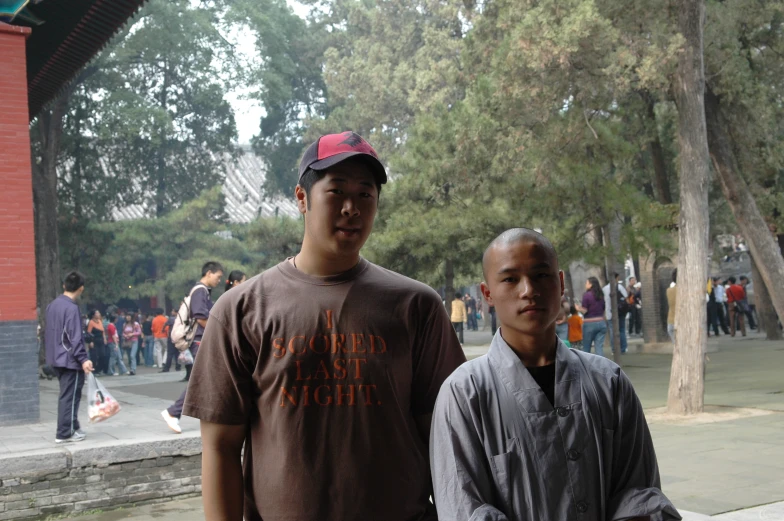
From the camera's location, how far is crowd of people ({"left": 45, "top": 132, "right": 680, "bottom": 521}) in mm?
2027

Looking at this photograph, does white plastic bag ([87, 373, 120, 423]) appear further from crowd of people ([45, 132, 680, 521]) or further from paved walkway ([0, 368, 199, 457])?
crowd of people ([45, 132, 680, 521])

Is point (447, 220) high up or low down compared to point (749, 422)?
Result: up

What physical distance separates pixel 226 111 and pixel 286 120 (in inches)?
264

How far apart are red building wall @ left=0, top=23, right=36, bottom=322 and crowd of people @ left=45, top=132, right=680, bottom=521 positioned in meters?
8.72

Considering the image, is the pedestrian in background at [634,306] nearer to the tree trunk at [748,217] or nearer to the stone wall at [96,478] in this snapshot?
the tree trunk at [748,217]

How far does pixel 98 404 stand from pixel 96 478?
46.5 inches

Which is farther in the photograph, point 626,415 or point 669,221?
point 669,221

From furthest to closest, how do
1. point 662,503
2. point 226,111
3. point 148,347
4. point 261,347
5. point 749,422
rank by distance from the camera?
point 226,111 < point 148,347 < point 749,422 < point 261,347 < point 662,503

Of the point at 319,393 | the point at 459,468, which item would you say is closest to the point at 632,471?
the point at 459,468

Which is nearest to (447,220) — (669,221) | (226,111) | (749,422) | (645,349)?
(669,221)

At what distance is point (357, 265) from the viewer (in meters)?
2.43

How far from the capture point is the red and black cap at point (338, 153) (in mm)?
2316

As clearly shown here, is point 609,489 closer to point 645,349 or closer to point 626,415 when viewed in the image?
point 626,415

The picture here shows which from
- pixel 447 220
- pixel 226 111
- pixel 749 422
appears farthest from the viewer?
pixel 226 111
